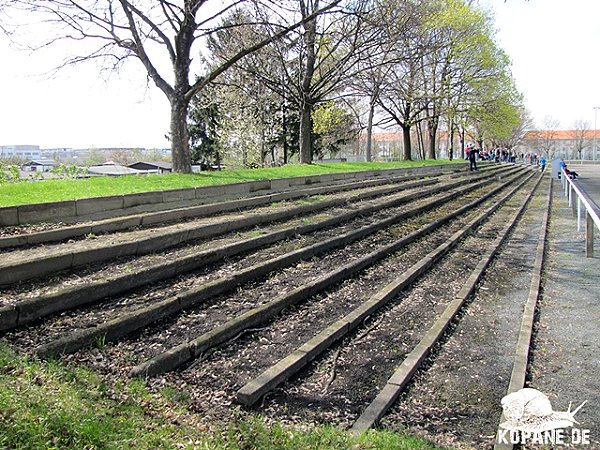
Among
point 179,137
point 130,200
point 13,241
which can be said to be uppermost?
point 179,137

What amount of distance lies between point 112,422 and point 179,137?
12.1 meters

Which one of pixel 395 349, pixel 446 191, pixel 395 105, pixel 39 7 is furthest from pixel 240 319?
pixel 395 105

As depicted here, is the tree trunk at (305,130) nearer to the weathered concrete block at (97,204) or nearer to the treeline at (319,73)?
the treeline at (319,73)

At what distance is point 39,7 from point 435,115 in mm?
27056

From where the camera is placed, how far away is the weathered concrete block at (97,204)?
768cm

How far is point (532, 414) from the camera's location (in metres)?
3.72

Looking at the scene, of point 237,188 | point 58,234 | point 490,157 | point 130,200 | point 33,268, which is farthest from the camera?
point 490,157

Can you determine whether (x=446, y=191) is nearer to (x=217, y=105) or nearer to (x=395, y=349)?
(x=395, y=349)

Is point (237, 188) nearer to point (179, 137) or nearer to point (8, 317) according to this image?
point (179, 137)

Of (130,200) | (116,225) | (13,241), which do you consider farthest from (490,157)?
(13,241)

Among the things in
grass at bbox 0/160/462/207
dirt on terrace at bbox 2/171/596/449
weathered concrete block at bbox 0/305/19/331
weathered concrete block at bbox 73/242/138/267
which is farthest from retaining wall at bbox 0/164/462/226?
weathered concrete block at bbox 0/305/19/331

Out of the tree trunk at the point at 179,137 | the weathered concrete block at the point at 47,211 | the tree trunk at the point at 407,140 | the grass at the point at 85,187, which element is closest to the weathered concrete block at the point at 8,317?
the weathered concrete block at the point at 47,211

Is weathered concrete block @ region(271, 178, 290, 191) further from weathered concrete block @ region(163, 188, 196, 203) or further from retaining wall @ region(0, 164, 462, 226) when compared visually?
weathered concrete block @ region(163, 188, 196, 203)

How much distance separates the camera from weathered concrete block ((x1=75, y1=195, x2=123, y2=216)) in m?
7.68
